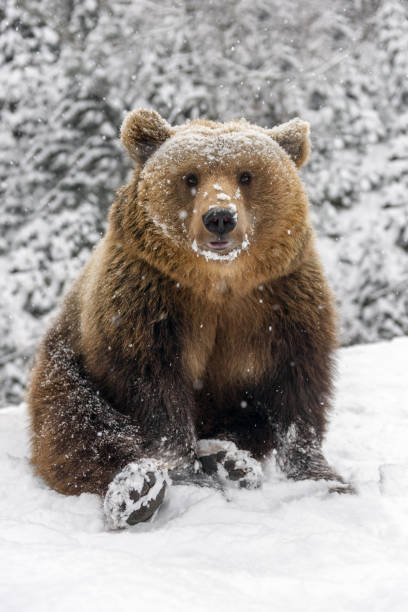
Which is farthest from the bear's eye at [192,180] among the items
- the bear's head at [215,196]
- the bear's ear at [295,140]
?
the bear's ear at [295,140]

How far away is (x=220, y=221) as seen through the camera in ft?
8.27

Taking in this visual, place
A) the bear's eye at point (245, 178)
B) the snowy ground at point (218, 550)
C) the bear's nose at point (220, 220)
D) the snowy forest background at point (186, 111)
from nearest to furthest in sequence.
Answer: the snowy ground at point (218, 550), the bear's nose at point (220, 220), the bear's eye at point (245, 178), the snowy forest background at point (186, 111)

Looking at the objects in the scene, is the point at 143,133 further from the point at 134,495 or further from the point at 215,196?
the point at 134,495

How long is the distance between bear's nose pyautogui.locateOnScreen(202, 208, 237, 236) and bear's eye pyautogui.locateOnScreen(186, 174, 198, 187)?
0.89 ft

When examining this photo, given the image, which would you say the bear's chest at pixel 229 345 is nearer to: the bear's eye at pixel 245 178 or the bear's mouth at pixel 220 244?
the bear's mouth at pixel 220 244

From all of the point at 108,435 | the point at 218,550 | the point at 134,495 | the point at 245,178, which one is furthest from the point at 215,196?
the point at 218,550

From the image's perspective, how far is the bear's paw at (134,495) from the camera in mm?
2352

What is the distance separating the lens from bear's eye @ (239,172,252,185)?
109 inches

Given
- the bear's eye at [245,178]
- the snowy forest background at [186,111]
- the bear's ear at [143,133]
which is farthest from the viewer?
the snowy forest background at [186,111]

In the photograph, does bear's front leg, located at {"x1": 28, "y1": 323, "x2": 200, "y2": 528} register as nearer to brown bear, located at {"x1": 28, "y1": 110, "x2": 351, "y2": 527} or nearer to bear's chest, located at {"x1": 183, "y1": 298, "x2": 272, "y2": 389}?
brown bear, located at {"x1": 28, "y1": 110, "x2": 351, "y2": 527}

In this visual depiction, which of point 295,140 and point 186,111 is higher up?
point 186,111

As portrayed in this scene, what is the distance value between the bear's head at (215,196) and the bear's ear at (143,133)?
2cm

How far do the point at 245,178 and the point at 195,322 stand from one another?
2.22ft

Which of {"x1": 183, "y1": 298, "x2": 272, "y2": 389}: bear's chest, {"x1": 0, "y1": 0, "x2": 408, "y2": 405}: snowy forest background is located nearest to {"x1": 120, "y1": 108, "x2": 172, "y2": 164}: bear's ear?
{"x1": 183, "y1": 298, "x2": 272, "y2": 389}: bear's chest
